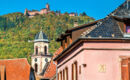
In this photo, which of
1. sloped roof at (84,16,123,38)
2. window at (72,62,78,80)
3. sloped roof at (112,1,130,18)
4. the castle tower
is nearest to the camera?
sloped roof at (84,16,123,38)

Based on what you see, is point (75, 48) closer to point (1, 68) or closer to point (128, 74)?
point (128, 74)

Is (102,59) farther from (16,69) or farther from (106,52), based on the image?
(16,69)

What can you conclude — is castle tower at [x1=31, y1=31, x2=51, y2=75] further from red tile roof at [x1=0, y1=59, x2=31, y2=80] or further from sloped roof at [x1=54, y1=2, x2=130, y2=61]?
sloped roof at [x1=54, y1=2, x2=130, y2=61]

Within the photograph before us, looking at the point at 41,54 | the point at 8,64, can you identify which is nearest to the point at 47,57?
the point at 41,54

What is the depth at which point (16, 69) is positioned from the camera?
75.6 m

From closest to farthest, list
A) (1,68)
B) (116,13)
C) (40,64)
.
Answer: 1. (116,13)
2. (1,68)
3. (40,64)

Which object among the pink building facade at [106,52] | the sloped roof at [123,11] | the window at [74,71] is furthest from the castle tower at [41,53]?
the pink building facade at [106,52]

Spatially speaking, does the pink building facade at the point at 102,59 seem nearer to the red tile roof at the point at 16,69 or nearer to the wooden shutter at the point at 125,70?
the wooden shutter at the point at 125,70

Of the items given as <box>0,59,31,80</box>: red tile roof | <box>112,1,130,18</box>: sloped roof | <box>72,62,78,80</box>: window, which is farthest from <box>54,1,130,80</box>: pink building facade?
<box>0,59,31,80</box>: red tile roof

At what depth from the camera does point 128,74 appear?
87.1 feet

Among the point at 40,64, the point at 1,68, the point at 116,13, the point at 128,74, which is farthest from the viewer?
the point at 40,64

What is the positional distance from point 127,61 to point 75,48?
3937 millimetres

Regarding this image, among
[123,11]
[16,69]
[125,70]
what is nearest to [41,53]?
[16,69]

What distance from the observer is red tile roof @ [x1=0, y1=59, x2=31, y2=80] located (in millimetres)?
74369
